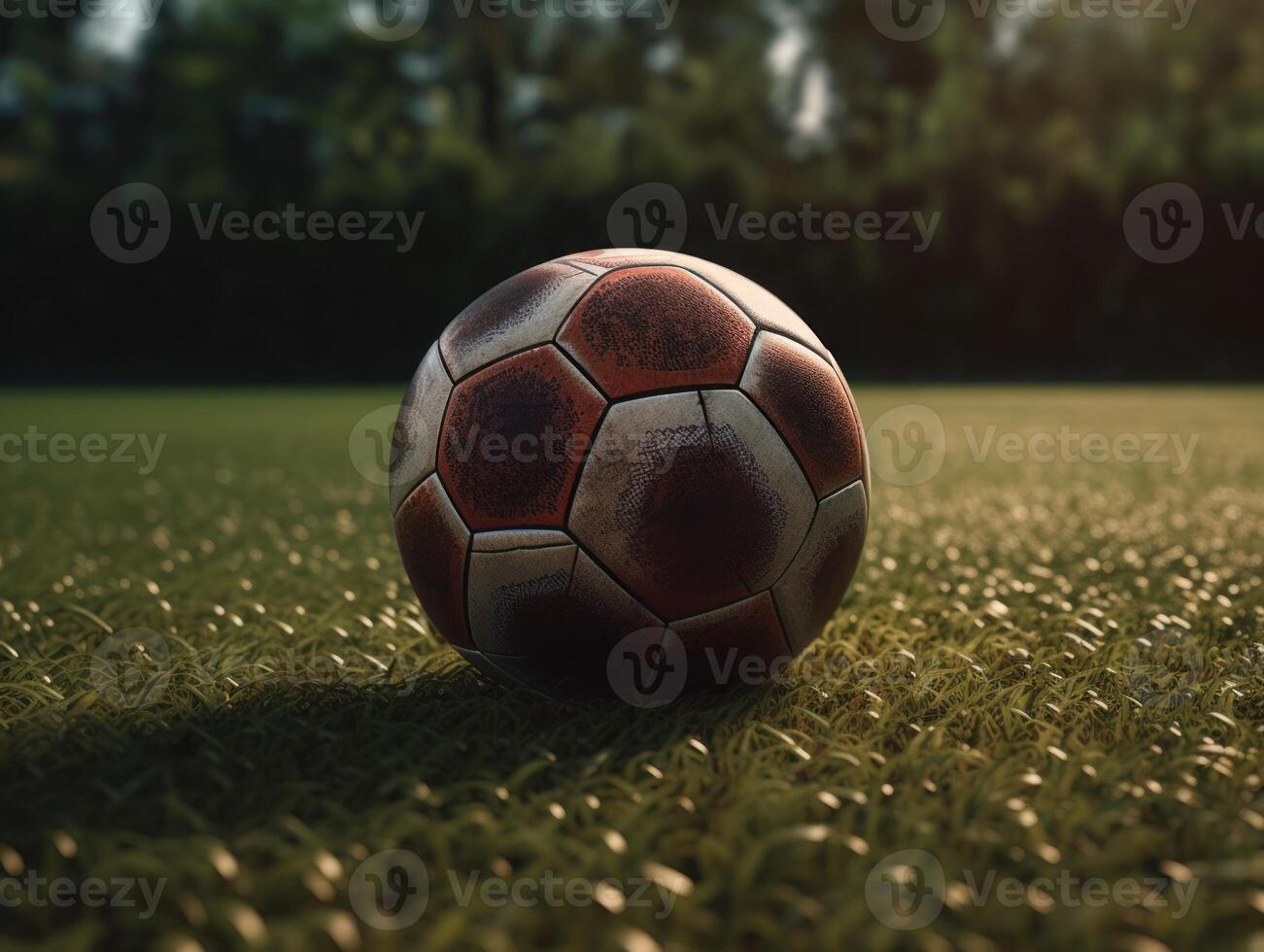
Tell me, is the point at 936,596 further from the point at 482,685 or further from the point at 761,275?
the point at 761,275

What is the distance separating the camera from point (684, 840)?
5.67 feet

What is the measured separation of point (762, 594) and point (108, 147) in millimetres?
29978

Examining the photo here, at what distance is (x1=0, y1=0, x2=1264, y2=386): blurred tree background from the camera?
21.8 meters

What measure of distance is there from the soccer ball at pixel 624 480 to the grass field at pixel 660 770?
7.1 inches

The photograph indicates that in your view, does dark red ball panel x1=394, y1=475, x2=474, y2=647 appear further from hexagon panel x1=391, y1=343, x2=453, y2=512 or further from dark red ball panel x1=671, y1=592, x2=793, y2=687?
dark red ball panel x1=671, y1=592, x2=793, y2=687

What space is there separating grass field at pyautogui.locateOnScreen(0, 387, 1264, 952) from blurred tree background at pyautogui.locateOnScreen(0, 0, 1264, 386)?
1873cm

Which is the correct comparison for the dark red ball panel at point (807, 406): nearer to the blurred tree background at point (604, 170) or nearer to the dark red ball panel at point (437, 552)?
the dark red ball panel at point (437, 552)

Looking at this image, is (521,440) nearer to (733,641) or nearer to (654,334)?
(654,334)

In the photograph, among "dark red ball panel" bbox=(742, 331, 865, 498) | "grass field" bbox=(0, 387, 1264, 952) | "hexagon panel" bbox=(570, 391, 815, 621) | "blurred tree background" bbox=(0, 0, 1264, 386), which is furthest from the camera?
"blurred tree background" bbox=(0, 0, 1264, 386)

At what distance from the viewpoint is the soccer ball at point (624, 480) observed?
7.36 ft

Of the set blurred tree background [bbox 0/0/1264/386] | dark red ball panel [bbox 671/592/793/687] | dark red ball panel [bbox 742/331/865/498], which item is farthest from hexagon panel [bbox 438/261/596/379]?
blurred tree background [bbox 0/0/1264/386]

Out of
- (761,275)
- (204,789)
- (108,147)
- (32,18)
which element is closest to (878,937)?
(204,789)

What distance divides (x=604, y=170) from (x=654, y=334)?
71.1ft

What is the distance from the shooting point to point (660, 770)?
6.57 feet
